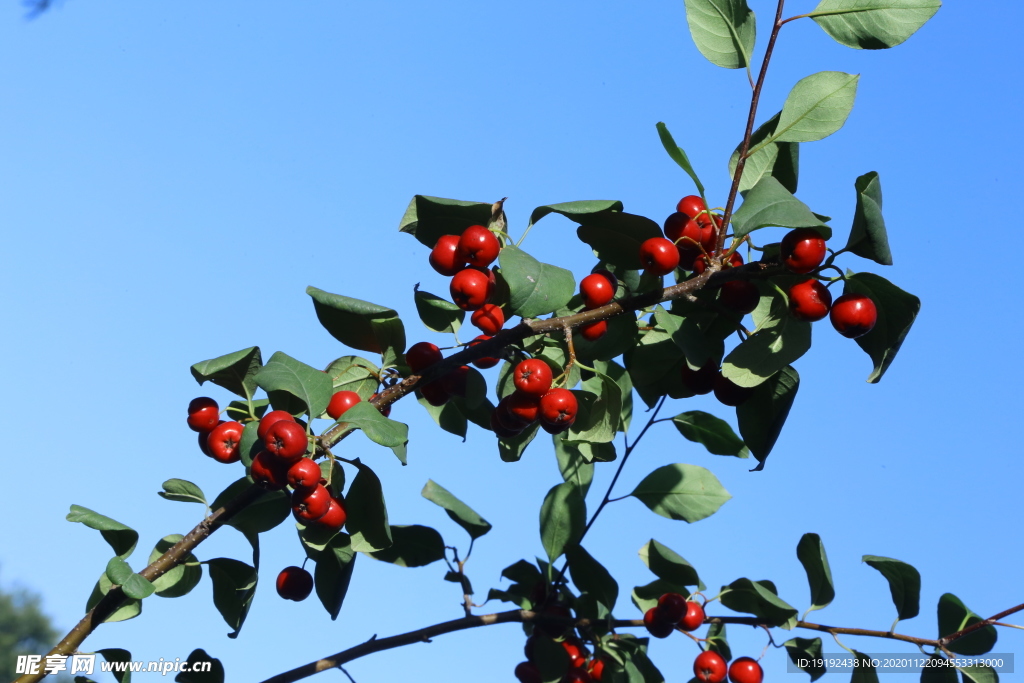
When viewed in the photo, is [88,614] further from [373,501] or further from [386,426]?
[386,426]

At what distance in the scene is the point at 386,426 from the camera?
164 cm

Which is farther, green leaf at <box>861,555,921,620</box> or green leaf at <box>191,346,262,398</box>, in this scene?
green leaf at <box>861,555,921,620</box>

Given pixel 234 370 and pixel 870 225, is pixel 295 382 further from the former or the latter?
pixel 870 225

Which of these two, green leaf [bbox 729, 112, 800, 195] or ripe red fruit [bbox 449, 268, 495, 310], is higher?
green leaf [bbox 729, 112, 800, 195]

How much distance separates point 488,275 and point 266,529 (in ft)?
2.66

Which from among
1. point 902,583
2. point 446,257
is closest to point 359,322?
point 446,257

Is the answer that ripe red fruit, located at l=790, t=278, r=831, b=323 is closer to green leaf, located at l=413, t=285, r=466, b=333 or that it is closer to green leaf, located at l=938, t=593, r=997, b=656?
green leaf, located at l=413, t=285, r=466, b=333

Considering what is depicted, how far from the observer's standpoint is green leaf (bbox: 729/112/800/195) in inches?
76.5

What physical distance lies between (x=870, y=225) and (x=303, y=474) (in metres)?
1.23

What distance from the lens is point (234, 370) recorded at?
186cm

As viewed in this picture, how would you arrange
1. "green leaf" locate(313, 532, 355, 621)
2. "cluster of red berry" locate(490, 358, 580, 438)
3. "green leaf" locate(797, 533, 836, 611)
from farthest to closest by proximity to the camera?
1. "green leaf" locate(797, 533, 836, 611)
2. "green leaf" locate(313, 532, 355, 621)
3. "cluster of red berry" locate(490, 358, 580, 438)

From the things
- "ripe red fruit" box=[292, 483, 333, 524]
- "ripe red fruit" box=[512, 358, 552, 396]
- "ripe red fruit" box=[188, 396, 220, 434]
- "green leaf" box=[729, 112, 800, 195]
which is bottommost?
"ripe red fruit" box=[292, 483, 333, 524]

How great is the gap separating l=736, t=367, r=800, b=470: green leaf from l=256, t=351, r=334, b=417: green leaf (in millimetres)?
1008

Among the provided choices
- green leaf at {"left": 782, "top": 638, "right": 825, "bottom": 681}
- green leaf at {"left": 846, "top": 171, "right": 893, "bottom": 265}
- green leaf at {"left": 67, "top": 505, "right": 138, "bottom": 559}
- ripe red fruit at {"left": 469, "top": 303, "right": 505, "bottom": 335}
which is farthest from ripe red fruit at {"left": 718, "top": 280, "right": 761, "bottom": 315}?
green leaf at {"left": 67, "top": 505, "right": 138, "bottom": 559}
